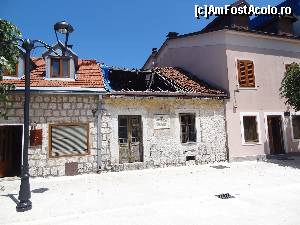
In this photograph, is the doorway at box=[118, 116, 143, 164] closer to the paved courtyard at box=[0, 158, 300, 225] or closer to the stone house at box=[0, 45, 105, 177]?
the paved courtyard at box=[0, 158, 300, 225]

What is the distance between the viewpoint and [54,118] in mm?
11469

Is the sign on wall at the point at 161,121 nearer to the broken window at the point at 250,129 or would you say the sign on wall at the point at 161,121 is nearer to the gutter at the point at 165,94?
the gutter at the point at 165,94

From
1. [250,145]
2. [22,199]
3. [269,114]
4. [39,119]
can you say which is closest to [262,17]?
[269,114]

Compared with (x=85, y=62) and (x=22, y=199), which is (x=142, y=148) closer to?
(x=85, y=62)

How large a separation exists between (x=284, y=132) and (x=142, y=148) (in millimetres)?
8343

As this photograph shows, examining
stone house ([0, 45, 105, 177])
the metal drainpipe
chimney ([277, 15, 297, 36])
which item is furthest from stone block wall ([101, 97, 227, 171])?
chimney ([277, 15, 297, 36])

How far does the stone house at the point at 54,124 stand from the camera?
11.1 m

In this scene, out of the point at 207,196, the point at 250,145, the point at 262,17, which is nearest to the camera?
the point at 207,196

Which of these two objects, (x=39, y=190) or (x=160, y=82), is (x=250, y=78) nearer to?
(x=160, y=82)

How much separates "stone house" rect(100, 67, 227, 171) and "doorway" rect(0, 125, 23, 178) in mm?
3511

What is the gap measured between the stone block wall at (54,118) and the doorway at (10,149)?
87 cm

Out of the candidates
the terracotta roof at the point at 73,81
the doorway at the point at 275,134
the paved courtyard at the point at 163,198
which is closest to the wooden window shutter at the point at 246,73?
the doorway at the point at 275,134

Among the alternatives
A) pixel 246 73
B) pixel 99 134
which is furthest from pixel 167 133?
pixel 246 73

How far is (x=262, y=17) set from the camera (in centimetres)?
2205
